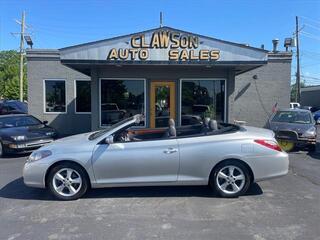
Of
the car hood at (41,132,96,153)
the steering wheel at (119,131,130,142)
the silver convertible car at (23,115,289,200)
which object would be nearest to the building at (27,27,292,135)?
the steering wheel at (119,131,130,142)

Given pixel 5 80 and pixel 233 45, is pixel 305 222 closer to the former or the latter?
pixel 233 45

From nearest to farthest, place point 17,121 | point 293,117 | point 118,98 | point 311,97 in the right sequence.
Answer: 1. point 17,121
2. point 293,117
3. point 118,98
4. point 311,97

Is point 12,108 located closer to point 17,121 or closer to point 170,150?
point 17,121

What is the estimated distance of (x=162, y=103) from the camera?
45.0 feet

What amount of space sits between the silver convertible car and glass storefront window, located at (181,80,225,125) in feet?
25.2

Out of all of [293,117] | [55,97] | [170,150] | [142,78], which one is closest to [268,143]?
[170,150]

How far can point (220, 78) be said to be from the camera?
13539mm

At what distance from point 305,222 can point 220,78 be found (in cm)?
914

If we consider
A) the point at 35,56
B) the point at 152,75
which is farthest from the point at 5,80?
the point at 152,75

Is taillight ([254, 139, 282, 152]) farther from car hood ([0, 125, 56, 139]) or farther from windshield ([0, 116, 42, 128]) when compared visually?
windshield ([0, 116, 42, 128])

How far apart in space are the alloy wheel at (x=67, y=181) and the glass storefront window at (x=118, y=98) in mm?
7512

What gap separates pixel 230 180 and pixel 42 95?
1388 cm

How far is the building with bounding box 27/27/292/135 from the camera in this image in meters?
12.0

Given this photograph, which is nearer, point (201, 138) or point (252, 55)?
point (201, 138)
